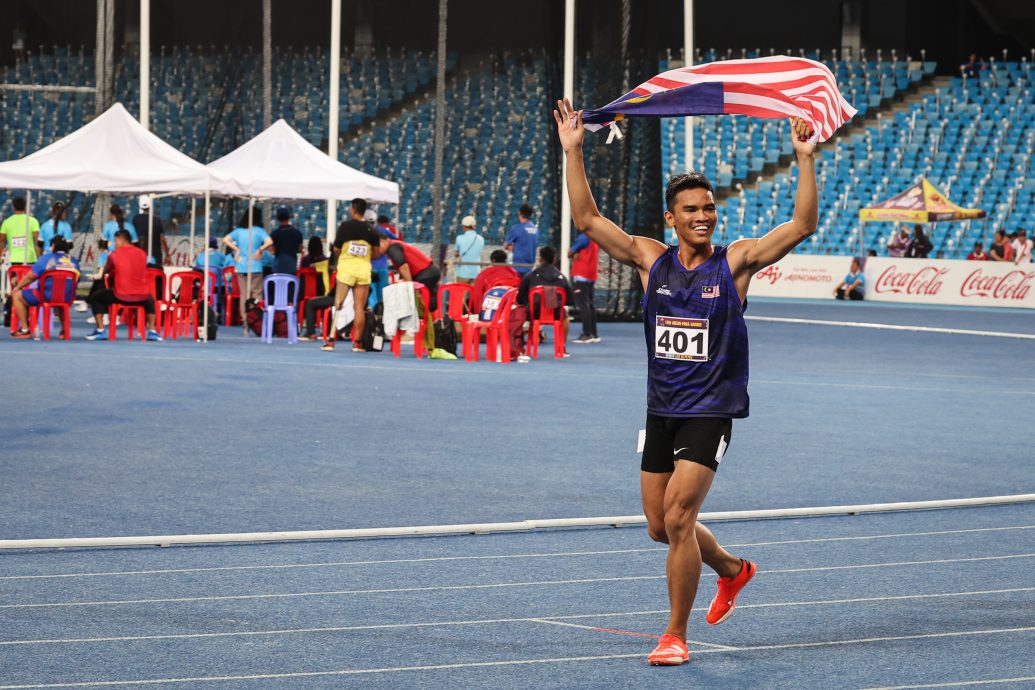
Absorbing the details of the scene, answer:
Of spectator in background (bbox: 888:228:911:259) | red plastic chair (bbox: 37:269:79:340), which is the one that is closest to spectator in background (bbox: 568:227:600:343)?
red plastic chair (bbox: 37:269:79:340)

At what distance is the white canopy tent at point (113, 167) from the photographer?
20844mm

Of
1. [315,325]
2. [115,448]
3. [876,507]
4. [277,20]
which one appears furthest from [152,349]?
[277,20]

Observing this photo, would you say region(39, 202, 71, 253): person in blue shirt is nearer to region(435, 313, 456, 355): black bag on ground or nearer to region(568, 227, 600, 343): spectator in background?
region(435, 313, 456, 355): black bag on ground

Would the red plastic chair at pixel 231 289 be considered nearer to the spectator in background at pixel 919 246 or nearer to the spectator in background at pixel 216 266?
the spectator in background at pixel 216 266

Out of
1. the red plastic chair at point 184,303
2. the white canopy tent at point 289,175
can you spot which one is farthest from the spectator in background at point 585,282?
the red plastic chair at point 184,303

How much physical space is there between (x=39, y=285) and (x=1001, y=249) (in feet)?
68.2

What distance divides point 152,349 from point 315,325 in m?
3.02

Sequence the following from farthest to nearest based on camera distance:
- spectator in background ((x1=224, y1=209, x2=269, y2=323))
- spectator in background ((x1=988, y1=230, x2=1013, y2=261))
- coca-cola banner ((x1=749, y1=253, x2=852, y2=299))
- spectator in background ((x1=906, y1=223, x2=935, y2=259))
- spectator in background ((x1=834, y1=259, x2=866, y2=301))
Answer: coca-cola banner ((x1=749, y1=253, x2=852, y2=299)), spectator in background ((x1=834, y1=259, x2=866, y2=301)), spectator in background ((x1=906, y1=223, x2=935, y2=259)), spectator in background ((x1=988, y1=230, x2=1013, y2=261)), spectator in background ((x1=224, y1=209, x2=269, y2=323))

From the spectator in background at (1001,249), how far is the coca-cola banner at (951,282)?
14 cm

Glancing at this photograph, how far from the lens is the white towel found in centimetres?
1978

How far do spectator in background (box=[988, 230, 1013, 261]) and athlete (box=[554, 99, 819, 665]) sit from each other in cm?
2888

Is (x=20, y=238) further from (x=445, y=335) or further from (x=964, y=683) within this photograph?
(x=964, y=683)

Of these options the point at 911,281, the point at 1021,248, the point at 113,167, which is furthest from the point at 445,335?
the point at 911,281

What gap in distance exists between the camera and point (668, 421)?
5684 millimetres
